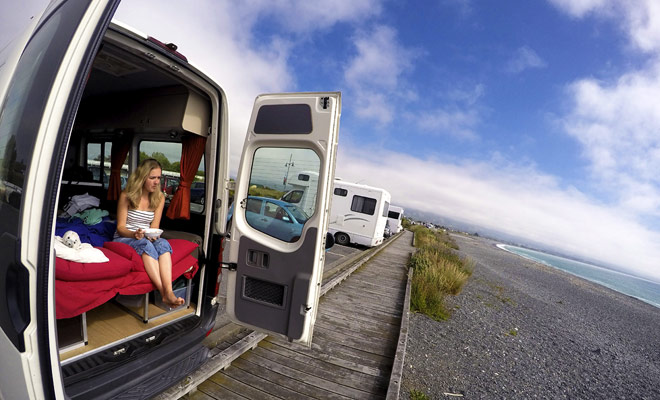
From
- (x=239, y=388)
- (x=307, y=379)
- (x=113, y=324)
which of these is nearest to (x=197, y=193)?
(x=113, y=324)

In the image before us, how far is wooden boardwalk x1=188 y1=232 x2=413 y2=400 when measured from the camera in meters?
2.43

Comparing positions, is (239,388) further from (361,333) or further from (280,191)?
(361,333)

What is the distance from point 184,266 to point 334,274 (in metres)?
3.96

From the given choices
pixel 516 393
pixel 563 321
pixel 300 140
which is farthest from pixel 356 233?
pixel 300 140

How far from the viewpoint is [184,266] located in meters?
2.71

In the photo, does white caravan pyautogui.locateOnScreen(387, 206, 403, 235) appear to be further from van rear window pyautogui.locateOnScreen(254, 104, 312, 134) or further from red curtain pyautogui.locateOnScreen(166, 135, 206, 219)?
van rear window pyautogui.locateOnScreen(254, 104, 312, 134)

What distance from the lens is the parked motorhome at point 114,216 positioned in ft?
3.89

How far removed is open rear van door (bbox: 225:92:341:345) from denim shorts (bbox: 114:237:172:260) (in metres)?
0.62

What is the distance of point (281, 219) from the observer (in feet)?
8.50

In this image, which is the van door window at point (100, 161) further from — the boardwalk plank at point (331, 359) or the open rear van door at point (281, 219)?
the boardwalk plank at point (331, 359)

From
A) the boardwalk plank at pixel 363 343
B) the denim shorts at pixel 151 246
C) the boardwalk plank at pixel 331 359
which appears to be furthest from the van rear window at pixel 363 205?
the denim shorts at pixel 151 246

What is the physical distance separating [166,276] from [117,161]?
2.67 meters

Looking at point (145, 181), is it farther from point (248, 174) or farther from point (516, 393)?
point (516, 393)

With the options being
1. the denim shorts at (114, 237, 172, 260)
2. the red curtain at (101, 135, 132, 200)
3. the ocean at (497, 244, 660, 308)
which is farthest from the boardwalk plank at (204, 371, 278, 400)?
the ocean at (497, 244, 660, 308)
